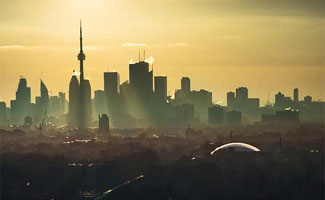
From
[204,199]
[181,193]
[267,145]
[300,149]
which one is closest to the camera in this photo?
[204,199]

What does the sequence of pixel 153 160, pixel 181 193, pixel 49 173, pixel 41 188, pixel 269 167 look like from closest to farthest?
pixel 181 193
pixel 41 188
pixel 269 167
pixel 49 173
pixel 153 160

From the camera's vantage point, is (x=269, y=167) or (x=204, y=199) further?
(x=269, y=167)

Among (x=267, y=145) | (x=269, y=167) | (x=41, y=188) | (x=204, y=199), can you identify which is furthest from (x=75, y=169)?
(x=267, y=145)

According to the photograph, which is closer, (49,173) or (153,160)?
(49,173)

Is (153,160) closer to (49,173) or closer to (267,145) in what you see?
(49,173)

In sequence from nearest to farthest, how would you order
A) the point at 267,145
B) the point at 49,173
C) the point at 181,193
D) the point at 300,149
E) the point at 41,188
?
the point at 181,193
the point at 41,188
the point at 49,173
the point at 300,149
the point at 267,145

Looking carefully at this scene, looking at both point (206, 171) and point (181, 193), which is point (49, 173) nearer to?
point (206, 171)

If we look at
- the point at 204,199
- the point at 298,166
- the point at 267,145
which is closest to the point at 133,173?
the point at 298,166

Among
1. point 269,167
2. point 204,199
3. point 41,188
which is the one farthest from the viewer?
point 269,167
